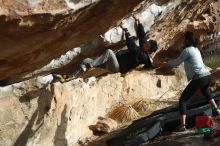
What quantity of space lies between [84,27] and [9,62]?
44.9 inches

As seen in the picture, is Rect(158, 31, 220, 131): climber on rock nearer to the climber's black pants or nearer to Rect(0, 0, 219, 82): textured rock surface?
the climber's black pants

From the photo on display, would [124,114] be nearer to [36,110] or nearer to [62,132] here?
[62,132]

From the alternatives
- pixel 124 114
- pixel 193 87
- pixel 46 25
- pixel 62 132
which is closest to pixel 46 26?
pixel 46 25

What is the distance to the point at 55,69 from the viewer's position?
13.0 meters

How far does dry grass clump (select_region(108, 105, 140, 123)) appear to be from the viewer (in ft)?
49.7

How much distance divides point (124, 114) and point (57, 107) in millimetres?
2987

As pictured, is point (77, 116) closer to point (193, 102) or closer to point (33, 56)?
point (193, 102)

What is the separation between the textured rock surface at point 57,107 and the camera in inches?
457

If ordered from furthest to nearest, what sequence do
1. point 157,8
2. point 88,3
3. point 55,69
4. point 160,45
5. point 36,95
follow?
1. point 160,45
2. point 157,8
3. point 55,69
4. point 36,95
5. point 88,3

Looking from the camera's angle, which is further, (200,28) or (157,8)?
(200,28)

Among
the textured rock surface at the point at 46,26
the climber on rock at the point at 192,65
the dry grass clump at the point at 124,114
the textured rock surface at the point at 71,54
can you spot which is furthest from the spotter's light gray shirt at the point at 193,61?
the dry grass clump at the point at 124,114

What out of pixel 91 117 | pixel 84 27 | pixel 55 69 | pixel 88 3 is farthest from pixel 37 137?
pixel 88 3

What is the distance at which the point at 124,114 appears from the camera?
15312 mm

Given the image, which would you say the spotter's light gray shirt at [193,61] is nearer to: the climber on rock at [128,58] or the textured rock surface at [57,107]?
the climber on rock at [128,58]
